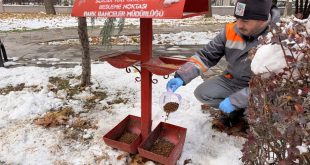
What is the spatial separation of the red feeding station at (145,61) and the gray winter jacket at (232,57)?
0.31 metres

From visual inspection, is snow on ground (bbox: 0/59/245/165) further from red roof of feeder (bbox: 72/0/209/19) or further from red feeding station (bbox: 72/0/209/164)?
red roof of feeder (bbox: 72/0/209/19)

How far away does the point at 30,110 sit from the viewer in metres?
3.43

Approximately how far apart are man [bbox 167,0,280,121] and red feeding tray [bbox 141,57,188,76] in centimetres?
13

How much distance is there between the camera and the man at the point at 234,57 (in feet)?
8.32

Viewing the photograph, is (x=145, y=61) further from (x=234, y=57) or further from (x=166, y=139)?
(x=234, y=57)

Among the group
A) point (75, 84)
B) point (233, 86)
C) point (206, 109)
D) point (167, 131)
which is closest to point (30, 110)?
point (75, 84)

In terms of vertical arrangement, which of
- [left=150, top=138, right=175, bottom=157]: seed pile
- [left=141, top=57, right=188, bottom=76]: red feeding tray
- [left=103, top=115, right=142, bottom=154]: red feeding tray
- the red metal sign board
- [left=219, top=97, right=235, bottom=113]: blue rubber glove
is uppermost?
the red metal sign board

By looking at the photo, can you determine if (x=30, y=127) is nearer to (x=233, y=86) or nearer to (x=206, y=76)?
(x=233, y=86)

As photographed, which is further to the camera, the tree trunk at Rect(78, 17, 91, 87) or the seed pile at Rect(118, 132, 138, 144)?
the tree trunk at Rect(78, 17, 91, 87)

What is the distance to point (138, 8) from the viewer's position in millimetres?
2119

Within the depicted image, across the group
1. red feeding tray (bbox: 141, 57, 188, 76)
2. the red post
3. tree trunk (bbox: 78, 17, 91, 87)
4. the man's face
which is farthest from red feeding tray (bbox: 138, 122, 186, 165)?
tree trunk (bbox: 78, 17, 91, 87)

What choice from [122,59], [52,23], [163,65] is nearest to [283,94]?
[163,65]

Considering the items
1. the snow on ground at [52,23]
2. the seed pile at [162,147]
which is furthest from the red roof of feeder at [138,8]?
the snow on ground at [52,23]

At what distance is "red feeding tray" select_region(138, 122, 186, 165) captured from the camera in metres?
2.43
